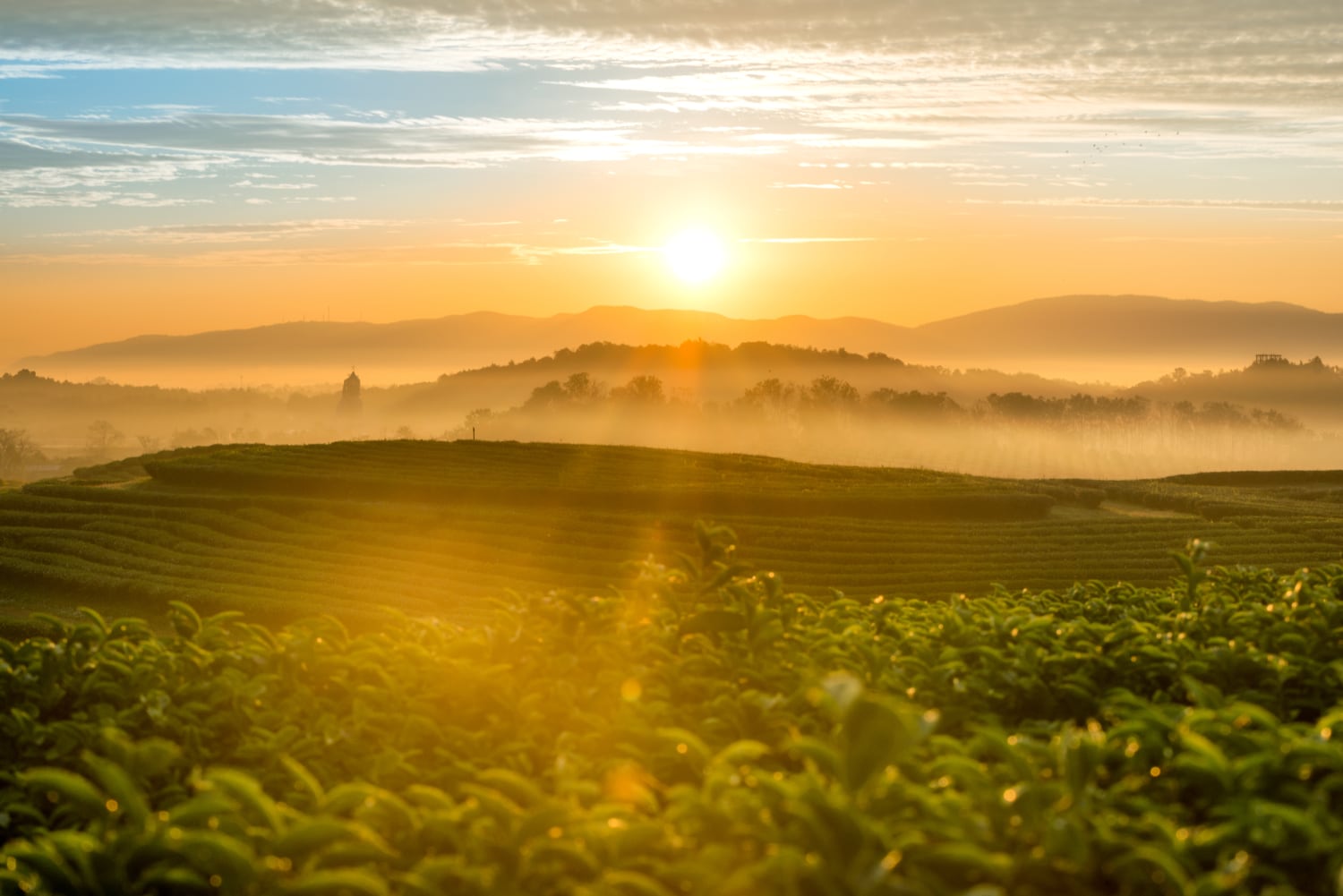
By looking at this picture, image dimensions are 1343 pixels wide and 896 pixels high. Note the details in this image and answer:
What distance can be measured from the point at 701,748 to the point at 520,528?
29.3 m

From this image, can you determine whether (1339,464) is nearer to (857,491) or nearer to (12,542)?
(857,491)

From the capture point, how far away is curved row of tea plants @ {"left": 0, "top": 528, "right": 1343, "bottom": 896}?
12.0 feet

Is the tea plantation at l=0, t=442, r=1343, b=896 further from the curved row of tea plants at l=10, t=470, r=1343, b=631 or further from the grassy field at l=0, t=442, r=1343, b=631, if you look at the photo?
the curved row of tea plants at l=10, t=470, r=1343, b=631

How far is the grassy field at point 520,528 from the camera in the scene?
2703 centimetres

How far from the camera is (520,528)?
33312 mm

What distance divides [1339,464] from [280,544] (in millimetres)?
161943

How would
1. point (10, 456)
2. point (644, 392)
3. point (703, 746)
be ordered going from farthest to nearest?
point (10, 456) < point (644, 392) < point (703, 746)

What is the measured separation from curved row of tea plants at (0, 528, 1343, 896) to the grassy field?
663 inches

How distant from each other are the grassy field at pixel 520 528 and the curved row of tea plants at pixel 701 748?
16.9 metres

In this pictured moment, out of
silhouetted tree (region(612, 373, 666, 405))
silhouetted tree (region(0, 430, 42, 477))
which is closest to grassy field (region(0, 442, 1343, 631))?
silhouetted tree (region(612, 373, 666, 405))

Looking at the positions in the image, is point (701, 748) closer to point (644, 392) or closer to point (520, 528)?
point (520, 528)

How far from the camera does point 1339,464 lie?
162 metres

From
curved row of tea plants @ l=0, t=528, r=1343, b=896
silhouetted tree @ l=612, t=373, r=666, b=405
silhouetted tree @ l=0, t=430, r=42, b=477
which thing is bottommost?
silhouetted tree @ l=0, t=430, r=42, b=477

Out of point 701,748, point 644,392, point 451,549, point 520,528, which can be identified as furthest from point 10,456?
point 701,748
